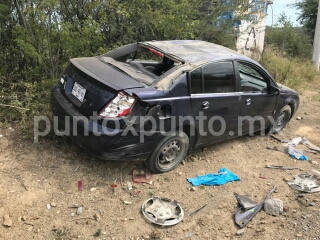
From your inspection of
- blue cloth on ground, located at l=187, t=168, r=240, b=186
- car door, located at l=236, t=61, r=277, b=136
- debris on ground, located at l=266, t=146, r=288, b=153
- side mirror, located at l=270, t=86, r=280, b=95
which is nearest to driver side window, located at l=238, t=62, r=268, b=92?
car door, located at l=236, t=61, r=277, b=136

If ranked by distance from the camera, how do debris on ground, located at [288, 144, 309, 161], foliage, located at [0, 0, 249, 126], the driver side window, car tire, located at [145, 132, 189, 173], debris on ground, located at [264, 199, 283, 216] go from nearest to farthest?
debris on ground, located at [264, 199, 283, 216]
car tire, located at [145, 132, 189, 173]
the driver side window
debris on ground, located at [288, 144, 309, 161]
foliage, located at [0, 0, 249, 126]

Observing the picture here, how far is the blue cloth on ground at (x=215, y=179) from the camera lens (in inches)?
159

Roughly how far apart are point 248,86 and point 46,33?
11.8 ft

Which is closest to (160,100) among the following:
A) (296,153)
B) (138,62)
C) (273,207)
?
(138,62)

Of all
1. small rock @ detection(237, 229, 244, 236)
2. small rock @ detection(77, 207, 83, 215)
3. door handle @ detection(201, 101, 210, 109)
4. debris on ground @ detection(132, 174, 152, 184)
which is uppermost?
door handle @ detection(201, 101, 210, 109)

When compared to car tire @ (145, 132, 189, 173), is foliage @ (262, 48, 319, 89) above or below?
above

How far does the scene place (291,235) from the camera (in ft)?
10.9

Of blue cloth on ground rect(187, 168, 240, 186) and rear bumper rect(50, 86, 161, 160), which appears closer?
rear bumper rect(50, 86, 161, 160)

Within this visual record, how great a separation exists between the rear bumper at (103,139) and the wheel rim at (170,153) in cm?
28

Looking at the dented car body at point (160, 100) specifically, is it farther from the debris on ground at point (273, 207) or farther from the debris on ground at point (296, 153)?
the debris on ground at point (273, 207)

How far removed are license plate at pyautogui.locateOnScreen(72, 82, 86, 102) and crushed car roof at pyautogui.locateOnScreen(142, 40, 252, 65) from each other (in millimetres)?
1232

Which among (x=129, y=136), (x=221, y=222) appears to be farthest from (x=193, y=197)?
(x=129, y=136)

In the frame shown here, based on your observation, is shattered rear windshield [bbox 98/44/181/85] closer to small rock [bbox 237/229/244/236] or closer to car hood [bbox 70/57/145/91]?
car hood [bbox 70/57/145/91]

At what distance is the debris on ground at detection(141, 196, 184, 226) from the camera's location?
328 centimetres
